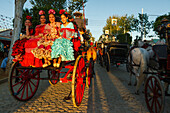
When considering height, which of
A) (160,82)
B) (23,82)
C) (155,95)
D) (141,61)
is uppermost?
(141,61)

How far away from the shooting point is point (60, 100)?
12.3 ft

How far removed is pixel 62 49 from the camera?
2842 millimetres

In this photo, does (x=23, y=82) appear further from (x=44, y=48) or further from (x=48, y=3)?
(x=48, y=3)

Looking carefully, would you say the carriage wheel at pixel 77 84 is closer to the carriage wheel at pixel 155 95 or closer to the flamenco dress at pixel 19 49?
the flamenco dress at pixel 19 49

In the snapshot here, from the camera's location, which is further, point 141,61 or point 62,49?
point 141,61

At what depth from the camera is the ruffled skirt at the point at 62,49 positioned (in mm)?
2828

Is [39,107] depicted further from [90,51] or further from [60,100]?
[90,51]

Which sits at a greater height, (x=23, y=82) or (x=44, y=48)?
(x=44, y=48)

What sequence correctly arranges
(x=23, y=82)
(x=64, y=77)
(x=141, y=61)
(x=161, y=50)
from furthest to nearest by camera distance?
(x=141, y=61) → (x=161, y=50) → (x=23, y=82) → (x=64, y=77)

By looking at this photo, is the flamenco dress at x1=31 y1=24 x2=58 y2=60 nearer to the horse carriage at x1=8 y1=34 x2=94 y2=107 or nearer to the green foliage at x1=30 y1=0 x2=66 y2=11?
the horse carriage at x1=8 y1=34 x2=94 y2=107

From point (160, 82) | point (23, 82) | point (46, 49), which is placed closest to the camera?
point (160, 82)

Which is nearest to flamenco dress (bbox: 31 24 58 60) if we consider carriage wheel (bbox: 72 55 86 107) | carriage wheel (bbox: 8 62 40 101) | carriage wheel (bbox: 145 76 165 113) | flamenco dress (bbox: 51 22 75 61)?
flamenco dress (bbox: 51 22 75 61)

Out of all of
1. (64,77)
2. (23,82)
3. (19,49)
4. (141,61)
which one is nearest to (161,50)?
(141,61)

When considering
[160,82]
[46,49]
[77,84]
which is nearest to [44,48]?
[46,49]
